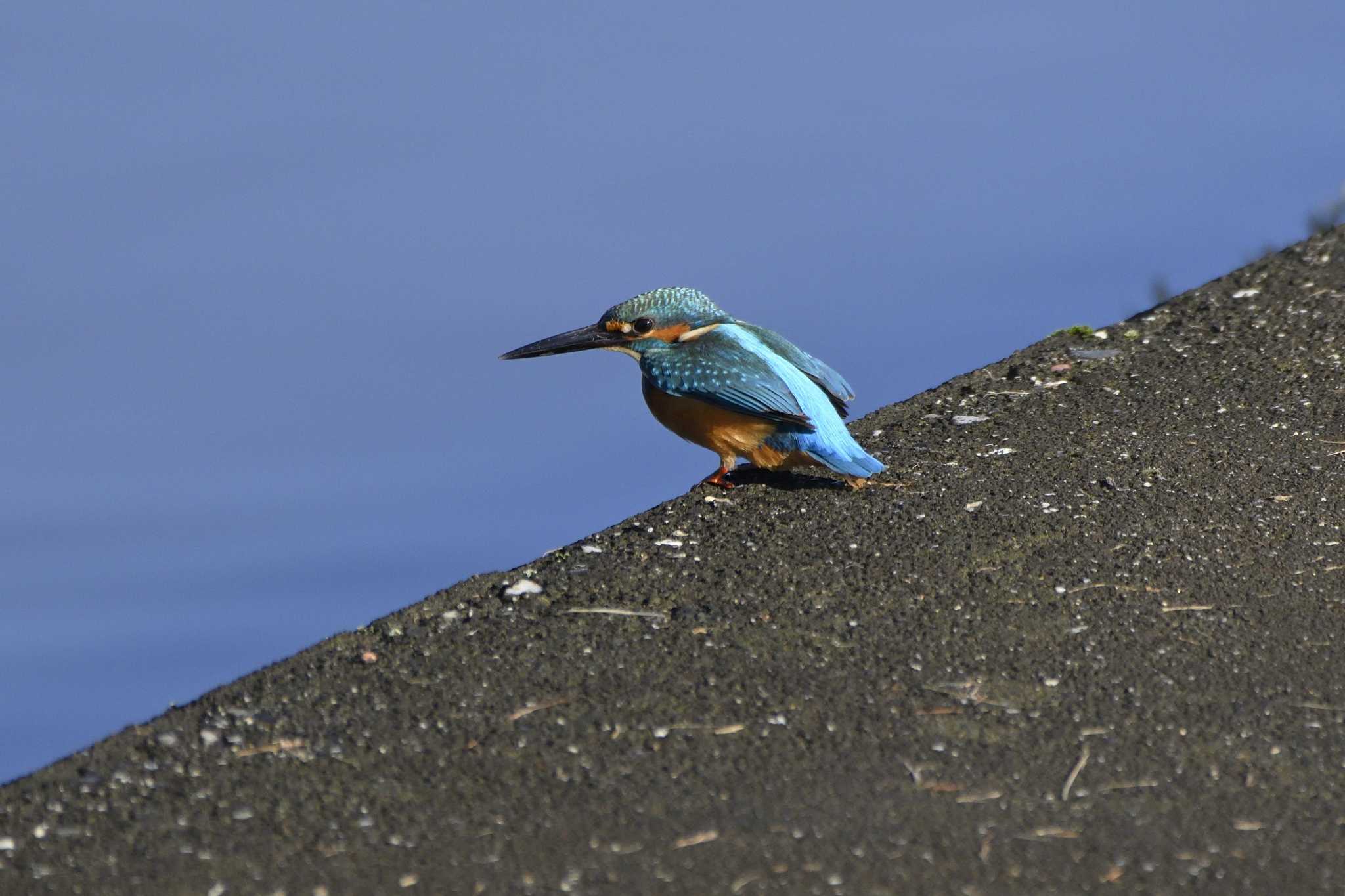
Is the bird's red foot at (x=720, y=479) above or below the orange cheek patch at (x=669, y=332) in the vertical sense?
below

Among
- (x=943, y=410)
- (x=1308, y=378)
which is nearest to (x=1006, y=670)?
(x=943, y=410)

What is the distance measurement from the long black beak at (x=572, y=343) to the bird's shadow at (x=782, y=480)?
0.62m

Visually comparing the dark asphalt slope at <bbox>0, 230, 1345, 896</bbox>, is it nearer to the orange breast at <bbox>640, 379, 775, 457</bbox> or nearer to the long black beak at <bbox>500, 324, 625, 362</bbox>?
the orange breast at <bbox>640, 379, 775, 457</bbox>

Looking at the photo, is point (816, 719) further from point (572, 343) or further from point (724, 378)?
point (572, 343)

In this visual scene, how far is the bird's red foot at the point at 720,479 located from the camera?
513 centimetres

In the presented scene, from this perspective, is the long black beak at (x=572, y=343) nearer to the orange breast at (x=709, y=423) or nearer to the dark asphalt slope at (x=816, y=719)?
the orange breast at (x=709, y=423)

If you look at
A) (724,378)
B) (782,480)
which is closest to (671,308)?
(724,378)

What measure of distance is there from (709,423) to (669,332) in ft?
1.40

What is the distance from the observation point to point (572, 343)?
5.42 meters

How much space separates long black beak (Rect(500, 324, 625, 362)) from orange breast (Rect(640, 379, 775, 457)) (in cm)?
27

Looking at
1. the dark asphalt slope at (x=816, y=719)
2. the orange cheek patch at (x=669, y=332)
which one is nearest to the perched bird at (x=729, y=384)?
the orange cheek patch at (x=669, y=332)

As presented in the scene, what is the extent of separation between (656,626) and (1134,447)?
221cm

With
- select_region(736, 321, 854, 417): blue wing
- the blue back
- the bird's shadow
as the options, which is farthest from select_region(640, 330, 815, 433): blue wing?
the bird's shadow

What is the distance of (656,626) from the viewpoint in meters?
3.99
